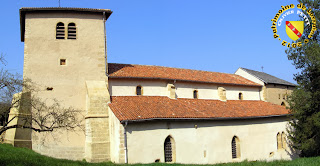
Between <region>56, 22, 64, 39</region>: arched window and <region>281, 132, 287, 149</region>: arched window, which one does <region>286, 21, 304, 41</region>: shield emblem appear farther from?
<region>56, 22, 64, 39</region>: arched window

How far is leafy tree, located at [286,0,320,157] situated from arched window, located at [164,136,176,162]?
11.8 m

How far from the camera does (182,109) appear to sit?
1997 cm

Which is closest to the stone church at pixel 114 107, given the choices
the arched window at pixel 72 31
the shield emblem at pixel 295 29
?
the arched window at pixel 72 31

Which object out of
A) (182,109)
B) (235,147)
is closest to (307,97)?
(235,147)

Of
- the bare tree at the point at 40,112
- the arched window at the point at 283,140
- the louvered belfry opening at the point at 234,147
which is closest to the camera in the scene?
the bare tree at the point at 40,112

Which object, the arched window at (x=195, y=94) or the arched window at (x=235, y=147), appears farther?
the arched window at (x=195, y=94)

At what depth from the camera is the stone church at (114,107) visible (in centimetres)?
1712

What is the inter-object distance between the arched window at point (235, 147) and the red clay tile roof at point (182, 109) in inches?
72.2

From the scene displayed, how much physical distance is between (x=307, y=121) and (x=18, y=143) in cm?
2205

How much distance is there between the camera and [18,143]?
58.3ft

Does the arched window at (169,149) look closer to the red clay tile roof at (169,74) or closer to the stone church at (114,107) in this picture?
the stone church at (114,107)

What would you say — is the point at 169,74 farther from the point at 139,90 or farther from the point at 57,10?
the point at 57,10

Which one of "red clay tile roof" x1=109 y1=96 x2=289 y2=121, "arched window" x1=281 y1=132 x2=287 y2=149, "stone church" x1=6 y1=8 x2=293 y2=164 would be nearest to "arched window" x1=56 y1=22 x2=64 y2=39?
"stone church" x1=6 y1=8 x2=293 y2=164

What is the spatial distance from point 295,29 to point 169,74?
33.1ft
